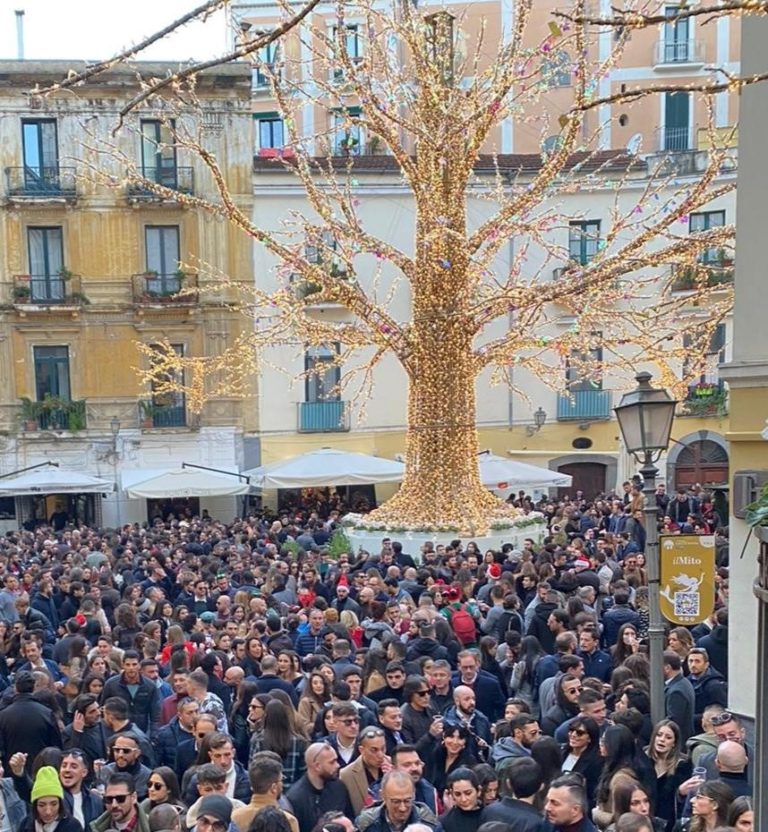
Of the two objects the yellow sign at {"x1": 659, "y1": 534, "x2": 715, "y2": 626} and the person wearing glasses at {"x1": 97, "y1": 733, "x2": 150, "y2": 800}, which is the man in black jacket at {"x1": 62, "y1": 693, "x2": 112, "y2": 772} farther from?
the yellow sign at {"x1": 659, "y1": 534, "x2": 715, "y2": 626}

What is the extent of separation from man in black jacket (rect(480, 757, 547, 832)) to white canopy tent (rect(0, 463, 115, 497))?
18409mm

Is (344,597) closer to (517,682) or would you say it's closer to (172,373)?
(517,682)

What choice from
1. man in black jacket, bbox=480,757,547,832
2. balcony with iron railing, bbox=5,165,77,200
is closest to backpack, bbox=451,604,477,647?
man in black jacket, bbox=480,757,547,832

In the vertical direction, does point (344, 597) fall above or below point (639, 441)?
below

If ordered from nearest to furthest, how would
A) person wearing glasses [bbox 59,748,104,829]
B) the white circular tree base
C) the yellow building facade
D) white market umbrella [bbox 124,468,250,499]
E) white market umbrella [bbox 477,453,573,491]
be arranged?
person wearing glasses [bbox 59,748,104,829]
the white circular tree base
white market umbrella [bbox 477,453,573,491]
white market umbrella [bbox 124,468,250,499]
the yellow building facade

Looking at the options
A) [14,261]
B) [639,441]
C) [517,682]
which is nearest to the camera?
[639,441]

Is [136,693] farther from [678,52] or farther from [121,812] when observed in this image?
[678,52]

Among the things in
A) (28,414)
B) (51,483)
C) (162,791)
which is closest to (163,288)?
(28,414)

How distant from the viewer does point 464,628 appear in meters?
9.88

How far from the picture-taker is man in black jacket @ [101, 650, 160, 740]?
7703mm

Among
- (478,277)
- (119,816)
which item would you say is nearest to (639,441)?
(119,816)

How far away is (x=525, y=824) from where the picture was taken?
16.5 feet

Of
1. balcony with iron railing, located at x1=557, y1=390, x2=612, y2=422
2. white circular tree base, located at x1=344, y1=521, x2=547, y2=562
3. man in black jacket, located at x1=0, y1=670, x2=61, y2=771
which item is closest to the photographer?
man in black jacket, located at x1=0, y1=670, x2=61, y2=771

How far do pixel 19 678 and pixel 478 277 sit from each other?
1147 cm
